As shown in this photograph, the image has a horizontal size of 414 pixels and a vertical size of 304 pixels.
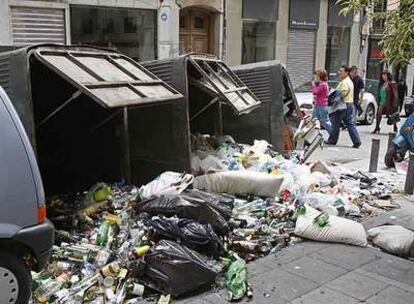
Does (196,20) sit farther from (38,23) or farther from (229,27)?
(38,23)

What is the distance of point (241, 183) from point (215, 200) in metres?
0.89

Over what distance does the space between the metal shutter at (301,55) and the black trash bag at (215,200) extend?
52.0 ft

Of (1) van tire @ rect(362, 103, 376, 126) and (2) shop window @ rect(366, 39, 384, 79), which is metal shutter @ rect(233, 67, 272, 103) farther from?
(2) shop window @ rect(366, 39, 384, 79)

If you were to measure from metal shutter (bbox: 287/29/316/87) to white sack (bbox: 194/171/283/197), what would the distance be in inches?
592

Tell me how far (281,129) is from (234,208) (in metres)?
2.87

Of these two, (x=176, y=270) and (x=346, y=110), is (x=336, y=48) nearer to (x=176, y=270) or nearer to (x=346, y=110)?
(x=346, y=110)

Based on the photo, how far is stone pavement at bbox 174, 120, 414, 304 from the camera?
4.45 m

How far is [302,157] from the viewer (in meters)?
8.65

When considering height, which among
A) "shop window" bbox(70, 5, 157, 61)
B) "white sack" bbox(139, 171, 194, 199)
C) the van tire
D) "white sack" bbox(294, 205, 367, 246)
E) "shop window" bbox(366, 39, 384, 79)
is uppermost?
"shop window" bbox(70, 5, 157, 61)

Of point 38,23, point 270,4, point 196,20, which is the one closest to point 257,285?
point 38,23

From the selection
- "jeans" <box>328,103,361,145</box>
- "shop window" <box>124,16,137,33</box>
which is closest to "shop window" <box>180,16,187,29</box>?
"shop window" <box>124,16,137,33</box>

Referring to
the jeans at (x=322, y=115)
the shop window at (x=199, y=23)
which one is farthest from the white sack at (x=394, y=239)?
the shop window at (x=199, y=23)

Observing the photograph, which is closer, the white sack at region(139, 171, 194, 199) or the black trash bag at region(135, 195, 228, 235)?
the black trash bag at region(135, 195, 228, 235)

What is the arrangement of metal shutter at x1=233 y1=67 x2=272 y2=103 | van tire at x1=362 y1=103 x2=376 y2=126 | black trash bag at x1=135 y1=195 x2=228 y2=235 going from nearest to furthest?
black trash bag at x1=135 y1=195 x2=228 y2=235 < metal shutter at x1=233 y1=67 x2=272 y2=103 < van tire at x1=362 y1=103 x2=376 y2=126
